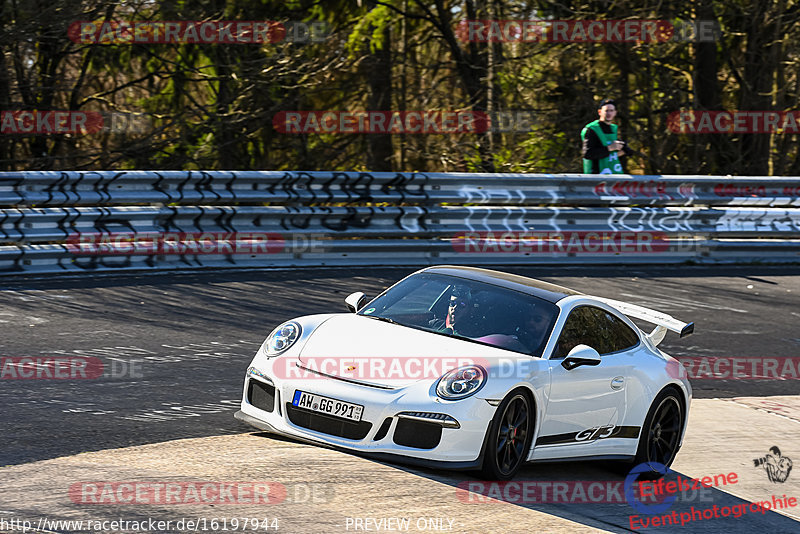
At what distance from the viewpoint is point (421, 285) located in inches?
296

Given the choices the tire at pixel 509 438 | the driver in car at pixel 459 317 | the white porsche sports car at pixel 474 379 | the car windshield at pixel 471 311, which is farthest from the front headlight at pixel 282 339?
the tire at pixel 509 438

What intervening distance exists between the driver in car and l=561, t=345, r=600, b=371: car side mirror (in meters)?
0.60

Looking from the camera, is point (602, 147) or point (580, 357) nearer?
point (580, 357)

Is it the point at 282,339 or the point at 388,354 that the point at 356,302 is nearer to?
the point at 282,339

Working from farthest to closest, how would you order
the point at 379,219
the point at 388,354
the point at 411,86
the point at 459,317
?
the point at 411,86 < the point at 379,219 < the point at 459,317 < the point at 388,354

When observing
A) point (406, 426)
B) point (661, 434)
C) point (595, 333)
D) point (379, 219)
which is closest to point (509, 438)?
point (406, 426)

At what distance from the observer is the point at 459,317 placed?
23.5 ft

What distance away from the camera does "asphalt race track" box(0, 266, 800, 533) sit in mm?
5602

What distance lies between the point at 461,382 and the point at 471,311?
0.97 meters

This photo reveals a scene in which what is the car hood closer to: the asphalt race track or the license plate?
the license plate

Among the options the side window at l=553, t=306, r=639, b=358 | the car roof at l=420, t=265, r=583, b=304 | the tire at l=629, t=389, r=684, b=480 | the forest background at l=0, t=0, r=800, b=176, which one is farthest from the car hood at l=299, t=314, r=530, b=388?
the forest background at l=0, t=0, r=800, b=176

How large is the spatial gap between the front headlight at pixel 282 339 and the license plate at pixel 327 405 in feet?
1.59

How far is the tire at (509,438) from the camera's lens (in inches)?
245

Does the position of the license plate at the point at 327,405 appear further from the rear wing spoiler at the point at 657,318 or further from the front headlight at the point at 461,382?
the rear wing spoiler at the point at 657,318
